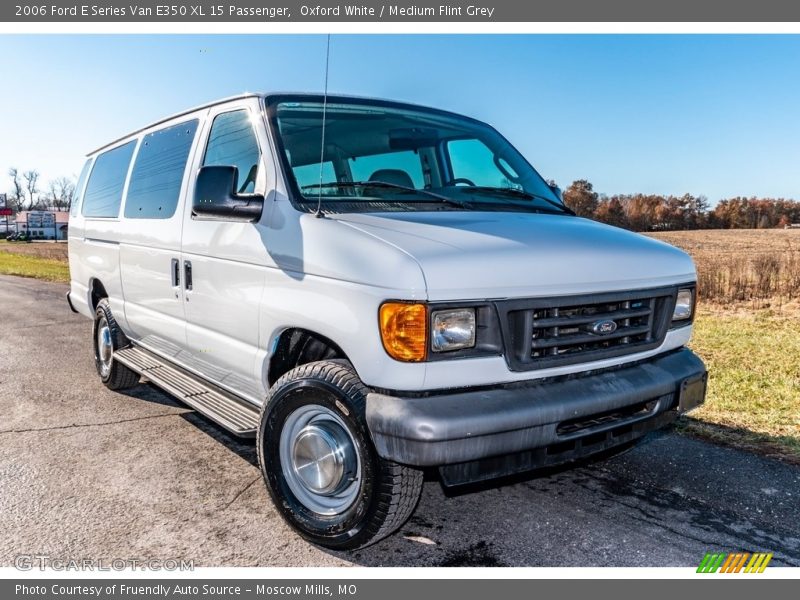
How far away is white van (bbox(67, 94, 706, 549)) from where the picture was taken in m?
2.66

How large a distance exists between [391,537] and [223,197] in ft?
6.22

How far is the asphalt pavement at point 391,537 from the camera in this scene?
3.05 meters

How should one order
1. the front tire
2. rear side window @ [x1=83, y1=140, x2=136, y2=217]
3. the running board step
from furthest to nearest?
rear side window @ [x1=83, y1=140, x2=136, y2=217] → the running board step → the front tire

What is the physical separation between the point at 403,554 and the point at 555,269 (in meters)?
1.49

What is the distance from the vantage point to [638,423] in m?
3.16

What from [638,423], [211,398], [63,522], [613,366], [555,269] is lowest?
[63,522]

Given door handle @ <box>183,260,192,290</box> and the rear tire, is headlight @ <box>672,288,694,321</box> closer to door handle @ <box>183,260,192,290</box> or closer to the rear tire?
door handle @ <box>183,260,192,290</box>

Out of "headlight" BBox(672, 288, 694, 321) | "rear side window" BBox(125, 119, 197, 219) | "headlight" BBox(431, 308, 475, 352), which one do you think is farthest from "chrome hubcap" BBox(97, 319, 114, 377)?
"headlight" BBox(672, 288, 694, 321)

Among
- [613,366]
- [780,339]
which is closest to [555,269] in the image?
[613,366]

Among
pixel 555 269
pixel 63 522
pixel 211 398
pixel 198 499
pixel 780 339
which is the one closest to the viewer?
pixel 555 269

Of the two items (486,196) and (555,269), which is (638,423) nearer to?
(555,269)

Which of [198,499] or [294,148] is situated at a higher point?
[294,148]

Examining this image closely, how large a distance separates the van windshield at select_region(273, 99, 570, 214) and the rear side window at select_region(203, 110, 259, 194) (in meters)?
0.24

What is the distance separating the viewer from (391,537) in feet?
10.6
